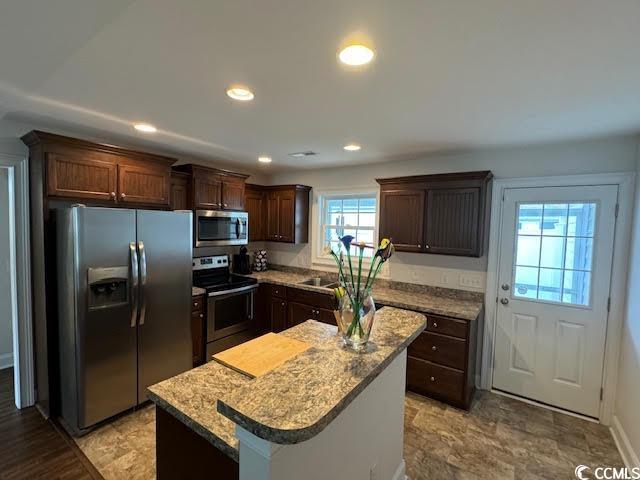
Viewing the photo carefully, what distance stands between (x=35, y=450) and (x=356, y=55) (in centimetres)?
326

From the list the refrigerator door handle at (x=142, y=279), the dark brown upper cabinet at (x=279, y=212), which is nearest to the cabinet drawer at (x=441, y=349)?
the dark brown upper cabinet at (x=279, y=212)

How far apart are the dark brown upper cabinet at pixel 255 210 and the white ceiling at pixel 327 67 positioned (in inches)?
68.7

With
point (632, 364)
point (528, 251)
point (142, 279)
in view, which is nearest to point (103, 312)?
point (142, 279)

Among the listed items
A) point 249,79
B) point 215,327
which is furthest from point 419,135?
point 215,327

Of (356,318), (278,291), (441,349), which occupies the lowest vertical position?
(441,349)

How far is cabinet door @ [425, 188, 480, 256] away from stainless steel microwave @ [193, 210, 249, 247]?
222cm

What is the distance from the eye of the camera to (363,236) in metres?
4.01

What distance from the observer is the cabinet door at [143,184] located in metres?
2.75

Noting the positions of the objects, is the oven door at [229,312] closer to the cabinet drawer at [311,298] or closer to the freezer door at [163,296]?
the freezer door at [163,296]

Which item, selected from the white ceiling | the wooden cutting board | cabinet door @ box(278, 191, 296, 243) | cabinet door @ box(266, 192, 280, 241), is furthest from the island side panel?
cabinet door @ box(266, 192, 280, 241)

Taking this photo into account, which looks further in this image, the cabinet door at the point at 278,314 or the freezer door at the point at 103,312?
the cabinet door at the point at 278,314

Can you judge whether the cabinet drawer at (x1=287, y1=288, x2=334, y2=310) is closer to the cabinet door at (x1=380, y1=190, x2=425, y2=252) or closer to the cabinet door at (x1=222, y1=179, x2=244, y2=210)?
the cabinet door at (x1=380, y1=190, x2=425, y2=252)

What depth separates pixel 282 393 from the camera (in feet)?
3.28

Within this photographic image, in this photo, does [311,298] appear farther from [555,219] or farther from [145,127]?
[555,219]
